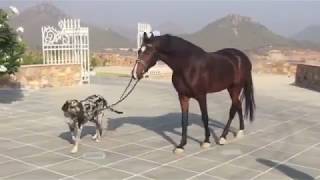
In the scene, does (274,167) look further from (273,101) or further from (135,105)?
(273,101)

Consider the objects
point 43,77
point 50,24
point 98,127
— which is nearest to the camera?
point 98,127

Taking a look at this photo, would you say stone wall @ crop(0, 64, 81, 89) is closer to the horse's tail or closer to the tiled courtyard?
the tiled courtyard

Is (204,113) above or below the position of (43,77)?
below

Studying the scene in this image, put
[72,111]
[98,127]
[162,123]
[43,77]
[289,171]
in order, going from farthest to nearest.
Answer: [43,77] < [162,123] < [98,127] < [72,111] < [289,171]

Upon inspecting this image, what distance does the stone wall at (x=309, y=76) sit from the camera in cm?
1687

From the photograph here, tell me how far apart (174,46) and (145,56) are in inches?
21.6

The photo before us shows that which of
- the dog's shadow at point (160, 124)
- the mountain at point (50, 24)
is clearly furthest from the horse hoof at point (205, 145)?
the mountain at point (50, 24)

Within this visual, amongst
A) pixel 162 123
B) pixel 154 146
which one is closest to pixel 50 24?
pixel 162 123

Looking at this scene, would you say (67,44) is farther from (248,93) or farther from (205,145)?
(205,145)

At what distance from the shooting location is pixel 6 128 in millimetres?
9047

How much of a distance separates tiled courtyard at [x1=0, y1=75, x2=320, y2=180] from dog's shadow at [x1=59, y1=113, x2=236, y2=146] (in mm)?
18

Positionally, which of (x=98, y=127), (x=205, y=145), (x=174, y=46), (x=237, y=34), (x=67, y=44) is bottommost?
(x=205, y=145)

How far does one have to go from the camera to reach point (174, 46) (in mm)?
7270

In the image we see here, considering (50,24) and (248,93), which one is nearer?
(248,93)
